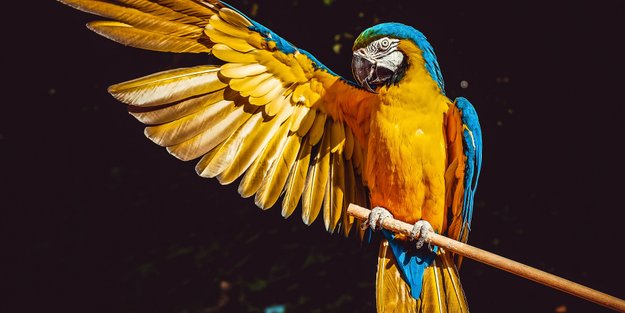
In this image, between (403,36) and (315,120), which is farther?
(315,120)

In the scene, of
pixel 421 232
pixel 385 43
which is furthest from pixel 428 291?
pixel 385 43

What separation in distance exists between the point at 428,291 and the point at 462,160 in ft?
1.50

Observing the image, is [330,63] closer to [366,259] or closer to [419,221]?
[366,259]

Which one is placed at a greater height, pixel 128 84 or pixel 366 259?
pixel 128 84

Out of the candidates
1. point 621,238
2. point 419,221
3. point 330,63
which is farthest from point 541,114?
point 419,221

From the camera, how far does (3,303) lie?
4012mm

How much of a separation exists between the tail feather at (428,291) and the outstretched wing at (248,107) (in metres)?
0.28

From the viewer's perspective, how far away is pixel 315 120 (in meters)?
2.51

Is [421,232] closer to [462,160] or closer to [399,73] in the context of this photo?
Result: [462,160]

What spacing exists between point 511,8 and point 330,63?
0.90 metres

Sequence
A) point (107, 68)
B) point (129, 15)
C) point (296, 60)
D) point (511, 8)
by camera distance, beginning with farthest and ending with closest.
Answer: point (107, 68), point (511, 8), point (296, 60), point (129, 15)

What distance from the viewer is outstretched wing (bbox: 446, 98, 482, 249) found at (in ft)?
7.34

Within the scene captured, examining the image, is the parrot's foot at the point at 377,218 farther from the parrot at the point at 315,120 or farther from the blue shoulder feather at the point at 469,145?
the blue shoulder feather at the point at 469,145

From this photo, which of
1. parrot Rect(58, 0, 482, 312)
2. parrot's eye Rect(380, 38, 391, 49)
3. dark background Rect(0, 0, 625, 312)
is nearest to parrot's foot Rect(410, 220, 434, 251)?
parrot Rect(58, 0, 482, 312)
